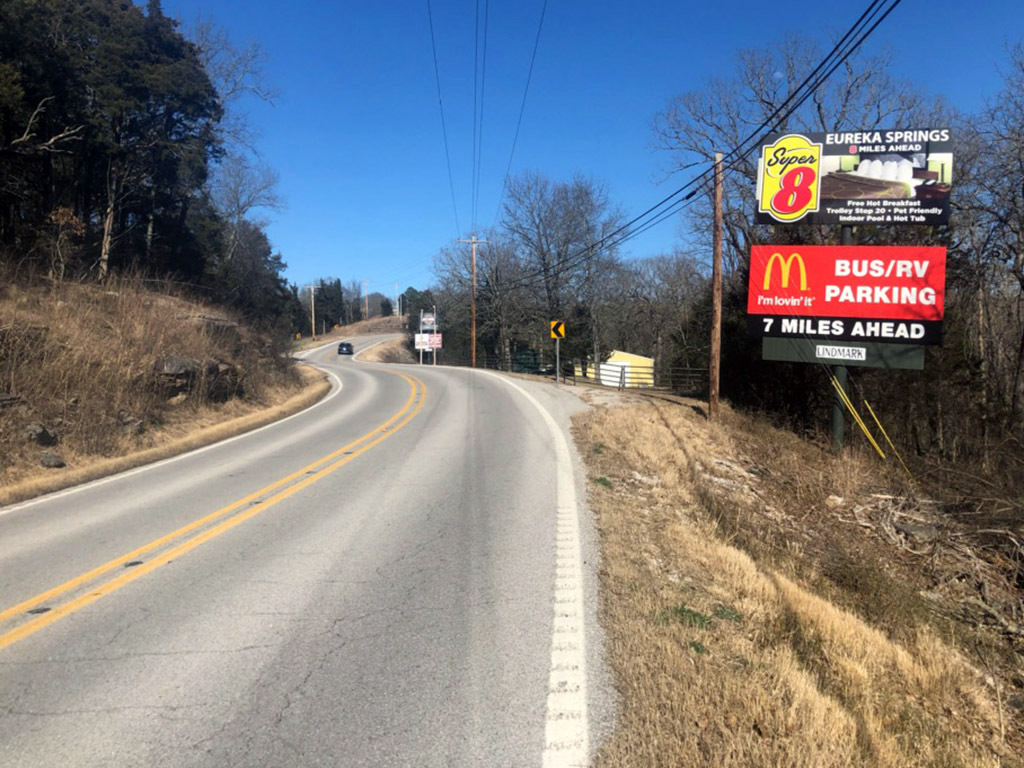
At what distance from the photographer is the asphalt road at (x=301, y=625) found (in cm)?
322

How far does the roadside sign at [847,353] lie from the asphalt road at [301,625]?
421 inches

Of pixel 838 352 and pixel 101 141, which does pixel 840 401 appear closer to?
pixel 838 352

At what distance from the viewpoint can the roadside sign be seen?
53.1 ft

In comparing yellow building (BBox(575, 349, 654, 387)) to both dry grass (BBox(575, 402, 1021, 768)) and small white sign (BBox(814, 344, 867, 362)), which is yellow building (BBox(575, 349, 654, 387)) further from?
Answer: dry grass (BBox(575, 402, 1021, 768))

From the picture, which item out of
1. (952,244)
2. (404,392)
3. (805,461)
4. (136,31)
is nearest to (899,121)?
(952,244)

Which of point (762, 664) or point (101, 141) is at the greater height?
point (101, 141)

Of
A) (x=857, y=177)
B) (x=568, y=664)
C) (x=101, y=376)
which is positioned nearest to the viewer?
(x=568, y=664)

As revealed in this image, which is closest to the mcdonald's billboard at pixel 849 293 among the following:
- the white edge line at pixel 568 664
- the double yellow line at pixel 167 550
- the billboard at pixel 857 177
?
the billboard at pixel 857 177

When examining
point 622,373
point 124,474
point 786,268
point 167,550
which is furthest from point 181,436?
point 622,373

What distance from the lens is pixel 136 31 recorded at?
24.0m

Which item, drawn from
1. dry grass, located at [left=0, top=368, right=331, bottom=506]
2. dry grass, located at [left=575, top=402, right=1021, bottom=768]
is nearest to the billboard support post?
dry grass, located at [left=575, top=402, right=1021, bottom=768]

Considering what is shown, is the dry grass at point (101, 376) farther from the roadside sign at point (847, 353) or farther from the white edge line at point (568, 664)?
the roadside sign at point (847, 353)

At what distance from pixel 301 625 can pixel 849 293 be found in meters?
16.1

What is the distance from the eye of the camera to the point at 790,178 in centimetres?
1697
